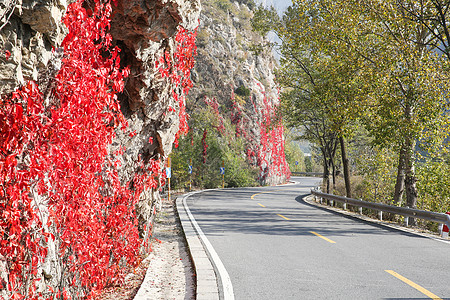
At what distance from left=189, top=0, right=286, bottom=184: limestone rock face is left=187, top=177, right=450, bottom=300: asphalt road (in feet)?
94.4

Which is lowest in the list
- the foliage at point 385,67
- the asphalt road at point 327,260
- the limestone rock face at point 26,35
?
the asphalt road at point 327,260

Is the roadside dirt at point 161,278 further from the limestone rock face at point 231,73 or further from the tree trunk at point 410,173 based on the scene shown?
the limestone rock face at point 231,73

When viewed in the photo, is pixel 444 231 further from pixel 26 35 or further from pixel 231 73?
pixel 231 73

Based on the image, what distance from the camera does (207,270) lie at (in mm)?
6973

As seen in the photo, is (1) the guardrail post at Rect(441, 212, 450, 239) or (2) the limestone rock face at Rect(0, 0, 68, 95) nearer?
(2) the limestone rock face at Rect(0, 0, 68, 95)

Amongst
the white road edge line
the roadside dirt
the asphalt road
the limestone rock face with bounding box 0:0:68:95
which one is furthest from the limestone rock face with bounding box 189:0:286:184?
the limestone rock face with bounding box 0:0:68:95

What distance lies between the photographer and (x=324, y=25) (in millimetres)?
18141

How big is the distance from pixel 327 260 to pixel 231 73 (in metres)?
40.9

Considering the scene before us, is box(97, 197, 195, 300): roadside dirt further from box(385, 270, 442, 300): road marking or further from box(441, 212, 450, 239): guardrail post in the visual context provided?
box(441, 212, 450, 239): guardrail post

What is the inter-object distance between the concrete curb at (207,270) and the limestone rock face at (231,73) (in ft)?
102

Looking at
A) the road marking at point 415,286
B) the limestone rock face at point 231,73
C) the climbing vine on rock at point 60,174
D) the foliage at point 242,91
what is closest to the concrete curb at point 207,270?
the climbing vine on rock at point 60,174

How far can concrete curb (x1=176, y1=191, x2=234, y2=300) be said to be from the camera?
18.7 ft

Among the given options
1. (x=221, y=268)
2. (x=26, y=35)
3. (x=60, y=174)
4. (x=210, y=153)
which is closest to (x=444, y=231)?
(x=221, y=268)

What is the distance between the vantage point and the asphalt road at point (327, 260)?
19.4ft
